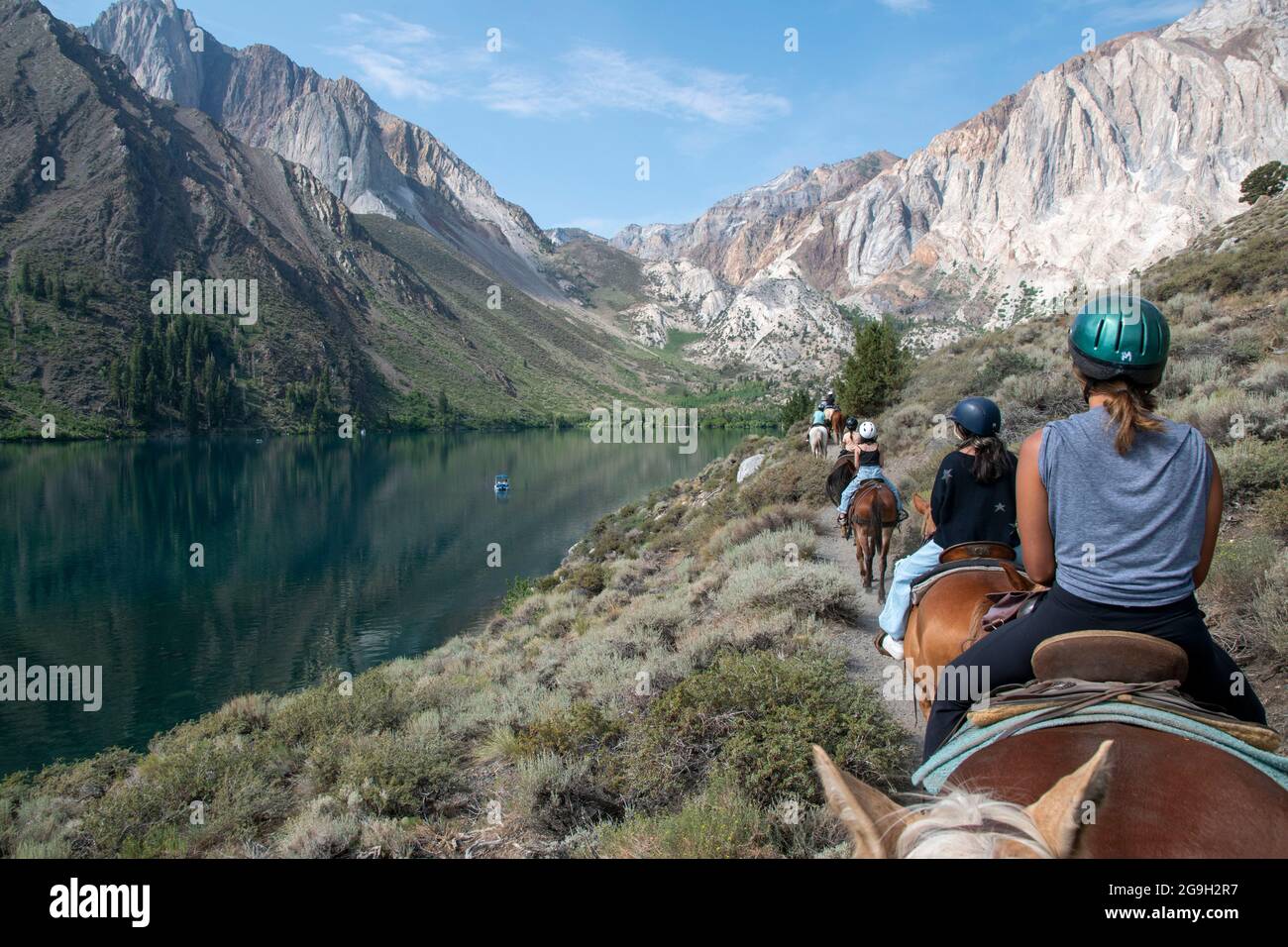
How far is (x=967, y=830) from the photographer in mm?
1519

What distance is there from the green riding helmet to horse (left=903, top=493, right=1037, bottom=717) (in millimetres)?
1962

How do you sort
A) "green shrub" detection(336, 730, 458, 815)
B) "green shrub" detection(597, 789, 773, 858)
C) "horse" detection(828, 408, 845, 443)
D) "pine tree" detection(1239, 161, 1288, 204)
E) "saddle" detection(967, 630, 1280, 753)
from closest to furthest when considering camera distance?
"saddle" detection(967, 630, 1280, 753), "green shrub" detection(597, 789, 773, 858), "green shrub" detection(336, 730, 458, 815), "horse" detection(828, 408, 845, 443), "pine tree" detection(1239, 161, 1288, 204)

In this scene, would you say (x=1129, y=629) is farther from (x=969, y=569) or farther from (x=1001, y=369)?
(x=1001, y=369)

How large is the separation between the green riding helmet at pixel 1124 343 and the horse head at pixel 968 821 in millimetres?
1517

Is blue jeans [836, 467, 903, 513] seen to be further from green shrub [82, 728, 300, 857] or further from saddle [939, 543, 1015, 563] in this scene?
green shrub [82, 728, 300, 857]

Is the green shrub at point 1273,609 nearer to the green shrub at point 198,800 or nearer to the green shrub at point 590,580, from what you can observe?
the green shrub at point 198,800

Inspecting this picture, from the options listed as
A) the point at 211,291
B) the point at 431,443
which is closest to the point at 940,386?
the point at 431,443

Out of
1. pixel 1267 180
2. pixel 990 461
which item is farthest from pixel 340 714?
pixel 1267 180

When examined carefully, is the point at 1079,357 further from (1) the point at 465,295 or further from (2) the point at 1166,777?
(1) the point at 465,295

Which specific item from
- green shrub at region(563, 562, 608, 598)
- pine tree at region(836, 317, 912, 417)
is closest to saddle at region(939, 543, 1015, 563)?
green shrub at region(563, 562, 608, 598)

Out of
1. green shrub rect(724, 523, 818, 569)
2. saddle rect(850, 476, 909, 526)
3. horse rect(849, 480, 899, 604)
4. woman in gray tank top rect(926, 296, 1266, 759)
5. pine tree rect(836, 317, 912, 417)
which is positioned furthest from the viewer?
pine tree rect(836, 317, 912, 417)

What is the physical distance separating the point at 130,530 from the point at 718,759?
42054 millimetres

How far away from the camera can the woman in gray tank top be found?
236 centimetres

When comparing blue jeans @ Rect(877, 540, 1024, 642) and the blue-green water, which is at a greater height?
blue jeans @ Rect(877, 540, 1024, 642)
